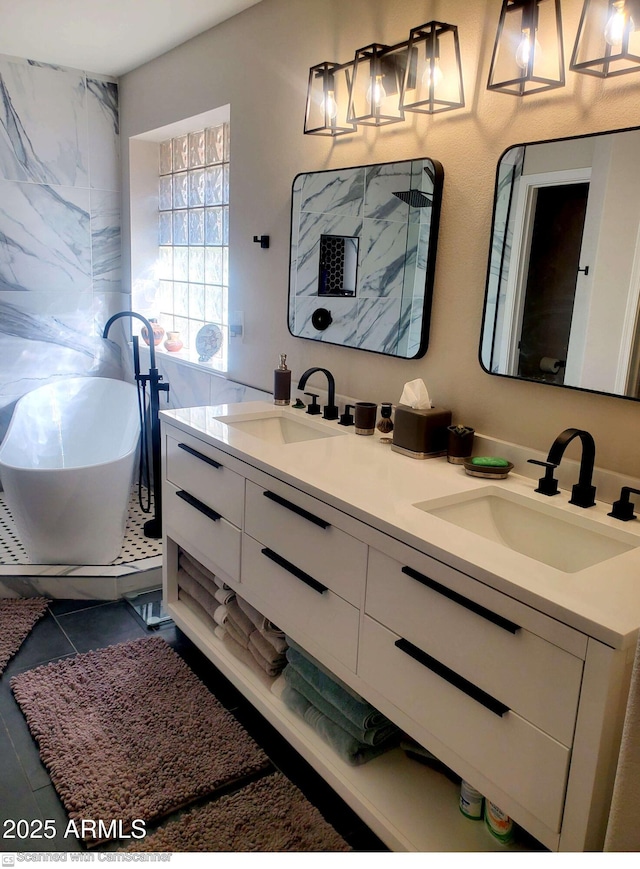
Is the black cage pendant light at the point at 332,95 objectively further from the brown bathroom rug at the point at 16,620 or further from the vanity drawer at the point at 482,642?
the brown bathroom rug at the point at 16,620

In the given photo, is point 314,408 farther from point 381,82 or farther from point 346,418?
point 381,82

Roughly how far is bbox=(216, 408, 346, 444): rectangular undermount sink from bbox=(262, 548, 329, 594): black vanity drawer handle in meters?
0.55

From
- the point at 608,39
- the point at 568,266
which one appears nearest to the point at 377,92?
the point at 608,39

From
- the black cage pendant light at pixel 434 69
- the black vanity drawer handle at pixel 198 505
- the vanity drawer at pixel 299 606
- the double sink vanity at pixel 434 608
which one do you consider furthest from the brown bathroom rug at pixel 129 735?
the black cage pendant light at pixel 434 69

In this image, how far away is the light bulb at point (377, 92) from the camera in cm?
206

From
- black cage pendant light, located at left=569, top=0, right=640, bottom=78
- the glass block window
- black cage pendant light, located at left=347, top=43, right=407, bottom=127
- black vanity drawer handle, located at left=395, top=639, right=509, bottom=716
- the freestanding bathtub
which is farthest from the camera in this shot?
the glass block window

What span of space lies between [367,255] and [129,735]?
1.70 meters

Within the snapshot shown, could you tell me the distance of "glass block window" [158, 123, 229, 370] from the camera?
3.47 metres

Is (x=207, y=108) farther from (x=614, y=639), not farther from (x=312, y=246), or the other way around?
(x=614, y=639)

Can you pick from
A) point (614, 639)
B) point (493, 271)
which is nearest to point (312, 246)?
point (493, 271)

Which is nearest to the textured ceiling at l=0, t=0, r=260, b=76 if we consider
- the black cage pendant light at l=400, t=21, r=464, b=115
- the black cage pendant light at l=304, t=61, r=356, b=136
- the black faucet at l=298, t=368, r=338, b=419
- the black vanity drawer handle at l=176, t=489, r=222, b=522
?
the black cage pendant light at l=304, t=61, r=356, b=136

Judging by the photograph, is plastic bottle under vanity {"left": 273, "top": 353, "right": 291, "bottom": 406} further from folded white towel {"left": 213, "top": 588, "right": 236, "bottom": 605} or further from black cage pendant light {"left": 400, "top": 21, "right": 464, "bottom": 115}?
black cage pendant light {"left": 400, "top": 21, "right": 464, "bottom": 115}

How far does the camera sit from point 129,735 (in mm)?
2000

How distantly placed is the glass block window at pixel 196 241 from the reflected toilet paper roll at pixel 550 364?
1937 mm
